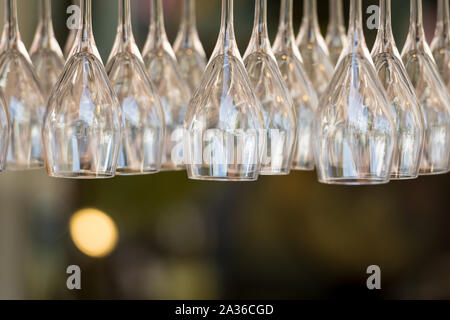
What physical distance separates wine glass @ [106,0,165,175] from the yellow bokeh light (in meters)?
1.74

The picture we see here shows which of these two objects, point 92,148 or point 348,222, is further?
point 348,222

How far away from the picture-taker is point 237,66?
62 cm

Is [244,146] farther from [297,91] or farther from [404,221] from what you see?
[404,221]

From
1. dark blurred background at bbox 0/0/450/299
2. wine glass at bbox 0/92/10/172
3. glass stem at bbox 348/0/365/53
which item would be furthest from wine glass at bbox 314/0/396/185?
dark blurred background at bbox 0/0/450/299

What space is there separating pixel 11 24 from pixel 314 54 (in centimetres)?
33

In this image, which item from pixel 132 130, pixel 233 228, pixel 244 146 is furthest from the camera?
pixel 233 228

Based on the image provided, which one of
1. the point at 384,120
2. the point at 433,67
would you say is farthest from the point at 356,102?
the point at 433,67

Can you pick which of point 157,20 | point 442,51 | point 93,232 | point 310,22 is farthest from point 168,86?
point 93,232

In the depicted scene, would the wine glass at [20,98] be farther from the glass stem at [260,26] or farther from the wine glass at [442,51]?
the wine glass at [442,51]

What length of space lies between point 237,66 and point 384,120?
0.40 ft

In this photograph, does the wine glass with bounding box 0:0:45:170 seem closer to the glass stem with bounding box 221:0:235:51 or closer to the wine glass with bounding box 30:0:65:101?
the wine glass with bounding box 30:0:65:101

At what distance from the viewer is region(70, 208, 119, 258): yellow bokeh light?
95.0 inches

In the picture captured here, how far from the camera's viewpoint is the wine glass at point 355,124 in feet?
1.95

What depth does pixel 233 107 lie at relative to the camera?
0.59m
